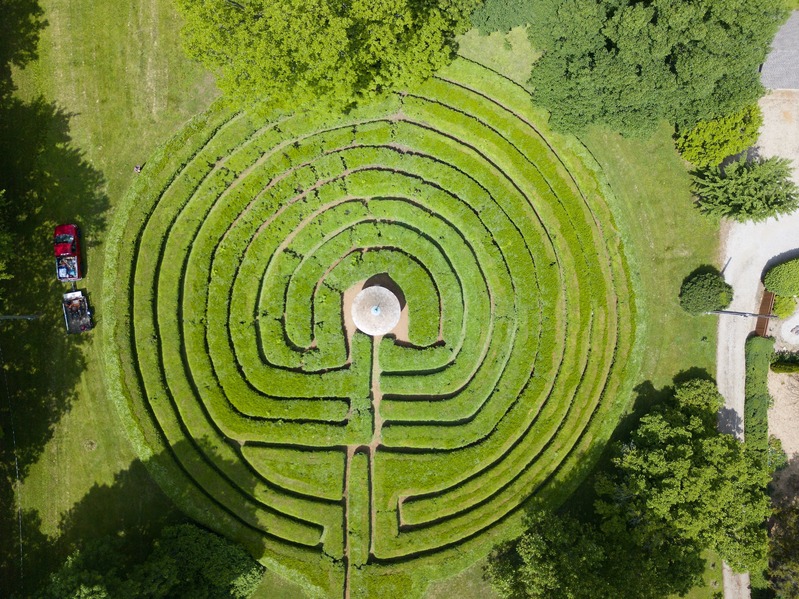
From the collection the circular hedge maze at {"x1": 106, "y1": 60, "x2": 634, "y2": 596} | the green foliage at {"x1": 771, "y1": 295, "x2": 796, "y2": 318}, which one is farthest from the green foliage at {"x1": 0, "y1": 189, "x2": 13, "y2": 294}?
the green foliage at {"x1": 771, "y1": 295, "x2": 796, "y2": 318}

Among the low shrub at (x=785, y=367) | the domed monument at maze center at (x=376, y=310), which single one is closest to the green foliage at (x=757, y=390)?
the low shrub at (x=785, y=367)

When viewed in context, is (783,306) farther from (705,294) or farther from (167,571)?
(167,571)

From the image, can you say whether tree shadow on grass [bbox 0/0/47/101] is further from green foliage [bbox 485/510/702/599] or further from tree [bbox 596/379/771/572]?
tree [bbox 596/379/771/572]

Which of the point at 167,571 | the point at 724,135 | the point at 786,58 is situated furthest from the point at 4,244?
the point at 786,58

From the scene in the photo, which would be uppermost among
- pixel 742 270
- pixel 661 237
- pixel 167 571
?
pixel 661 237

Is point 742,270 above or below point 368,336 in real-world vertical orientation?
above

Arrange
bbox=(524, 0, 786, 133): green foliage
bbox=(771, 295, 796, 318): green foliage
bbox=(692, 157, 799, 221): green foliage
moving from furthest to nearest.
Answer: bbox=(771, 295, 796, 318): green foliage → bbox=(692, 157, 799, 221): green foliage → bbox=(524, 0, 786, 133): green foliage
